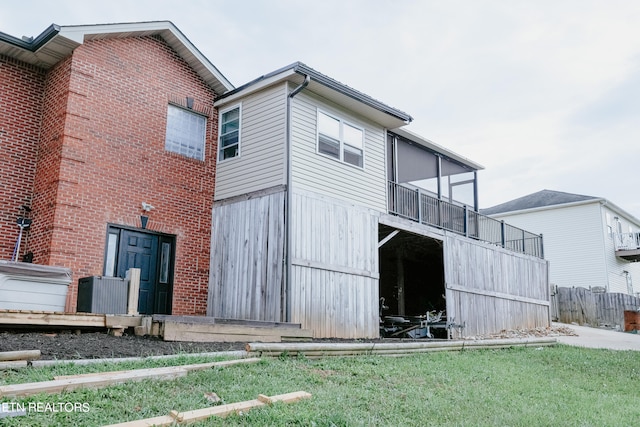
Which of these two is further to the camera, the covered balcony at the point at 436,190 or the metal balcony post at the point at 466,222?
the metal balcony post at the point at 466,222

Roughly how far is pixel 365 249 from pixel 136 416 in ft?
29.0

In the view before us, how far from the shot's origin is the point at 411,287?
18.8 metres

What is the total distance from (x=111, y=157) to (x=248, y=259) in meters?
3.42

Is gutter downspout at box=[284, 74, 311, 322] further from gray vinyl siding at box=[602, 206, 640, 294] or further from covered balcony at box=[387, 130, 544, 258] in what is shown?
gray vinyl siding at box=[602, 206, 640, 294]

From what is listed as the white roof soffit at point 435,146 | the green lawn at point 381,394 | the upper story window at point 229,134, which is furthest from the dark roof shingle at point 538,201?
the green lawn at point 381,394

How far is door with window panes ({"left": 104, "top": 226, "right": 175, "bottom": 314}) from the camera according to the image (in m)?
10.7

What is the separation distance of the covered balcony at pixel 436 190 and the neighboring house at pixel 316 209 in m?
0.05

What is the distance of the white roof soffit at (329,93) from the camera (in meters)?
11.4

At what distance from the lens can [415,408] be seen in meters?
5.49

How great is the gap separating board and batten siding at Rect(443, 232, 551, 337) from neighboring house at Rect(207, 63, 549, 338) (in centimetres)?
7

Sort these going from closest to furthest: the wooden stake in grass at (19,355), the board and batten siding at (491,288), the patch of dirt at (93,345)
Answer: the wooden stake in grass at (19,355), the patch of dirt at (93,345), the board and batten siding at (491,288)

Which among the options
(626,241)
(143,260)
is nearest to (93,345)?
(143,260)

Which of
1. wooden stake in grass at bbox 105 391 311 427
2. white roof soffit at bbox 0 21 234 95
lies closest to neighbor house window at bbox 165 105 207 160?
white roof soffit at bbox 0 21 234 95

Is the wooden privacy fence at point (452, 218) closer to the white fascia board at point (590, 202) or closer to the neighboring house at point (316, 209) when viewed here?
the neighboring house at point (316, 209)
